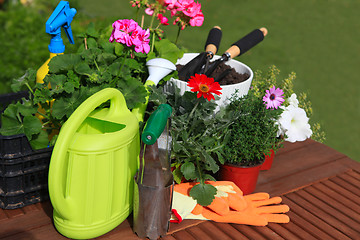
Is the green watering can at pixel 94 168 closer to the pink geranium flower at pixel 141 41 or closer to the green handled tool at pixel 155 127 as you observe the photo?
the green handled tool at pixel 155 127

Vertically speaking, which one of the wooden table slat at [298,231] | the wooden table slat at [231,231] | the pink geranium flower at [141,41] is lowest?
the wooden table slat at [231,231]

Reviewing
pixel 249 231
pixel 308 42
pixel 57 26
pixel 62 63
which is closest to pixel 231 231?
pixel 249 231

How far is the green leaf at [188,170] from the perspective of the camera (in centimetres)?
133

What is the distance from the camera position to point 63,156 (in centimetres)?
105

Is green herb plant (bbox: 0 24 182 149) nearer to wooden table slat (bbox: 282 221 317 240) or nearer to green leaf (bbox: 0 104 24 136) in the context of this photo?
green leaf (bbox: 0 104 24 136)

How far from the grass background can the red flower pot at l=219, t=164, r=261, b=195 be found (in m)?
1.89

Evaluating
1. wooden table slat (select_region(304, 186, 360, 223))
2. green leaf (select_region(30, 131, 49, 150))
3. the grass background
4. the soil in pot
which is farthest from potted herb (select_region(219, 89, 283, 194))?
the grass background

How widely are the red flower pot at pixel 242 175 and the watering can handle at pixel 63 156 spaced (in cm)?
49

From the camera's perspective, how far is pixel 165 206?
3.93 ft

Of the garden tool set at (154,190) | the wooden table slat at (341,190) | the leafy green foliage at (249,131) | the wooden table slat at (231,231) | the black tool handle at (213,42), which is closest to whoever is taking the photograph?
the garden tool set at (154,190)

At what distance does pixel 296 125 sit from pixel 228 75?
305 mm

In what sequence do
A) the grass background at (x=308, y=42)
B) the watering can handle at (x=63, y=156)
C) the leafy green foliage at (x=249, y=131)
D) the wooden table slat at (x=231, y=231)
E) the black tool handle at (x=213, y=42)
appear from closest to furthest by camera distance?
the watering can handle at (x=63, y=156) → the wooden table slat at (x=231, y=231) → the leafy green foliage at (x=249, y=131) → the black tool handle at (x=213, y=42) → the grass background at (x=308, y=42)

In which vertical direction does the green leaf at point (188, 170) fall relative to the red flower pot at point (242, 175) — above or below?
above

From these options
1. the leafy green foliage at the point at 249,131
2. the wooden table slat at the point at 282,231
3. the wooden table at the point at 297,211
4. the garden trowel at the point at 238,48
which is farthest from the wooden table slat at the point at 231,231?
the garden trowel at the point at 238,48
